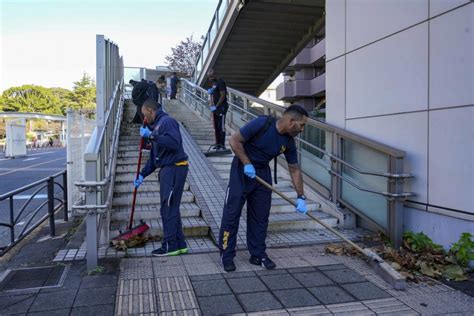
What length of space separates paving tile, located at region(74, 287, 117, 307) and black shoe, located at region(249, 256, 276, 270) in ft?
4.62

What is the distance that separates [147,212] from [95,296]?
2142 mm

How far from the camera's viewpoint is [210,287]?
3.48 metres

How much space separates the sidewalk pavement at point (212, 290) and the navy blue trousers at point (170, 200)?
22cm

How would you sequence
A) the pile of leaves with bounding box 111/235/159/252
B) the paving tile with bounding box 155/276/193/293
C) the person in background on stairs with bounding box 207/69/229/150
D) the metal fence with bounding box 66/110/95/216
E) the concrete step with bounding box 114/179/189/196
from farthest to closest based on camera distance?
the person in background on stairs with bounding box 207/69/229/150 < the metal fence with bounding box 66/110/95/216 < the concrete step with bounding box 114/179/189/196 < the pile of leaves with bounding box 111/235/159/252 < the paving tile with bounding box 155/276/193/293

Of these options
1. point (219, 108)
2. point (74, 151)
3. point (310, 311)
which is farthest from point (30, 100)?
point (310, 311)

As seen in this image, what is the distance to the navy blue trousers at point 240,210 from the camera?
3.93 m

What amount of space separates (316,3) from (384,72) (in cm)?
687

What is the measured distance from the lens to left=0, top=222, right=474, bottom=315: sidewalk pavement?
10.1 feet

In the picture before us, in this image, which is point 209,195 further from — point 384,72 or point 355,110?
point 384,72

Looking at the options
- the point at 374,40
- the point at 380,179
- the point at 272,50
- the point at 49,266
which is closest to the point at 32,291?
the point at 49,266

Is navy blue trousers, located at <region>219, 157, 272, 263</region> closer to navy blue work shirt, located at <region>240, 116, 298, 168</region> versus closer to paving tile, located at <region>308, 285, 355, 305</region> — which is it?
navy blue work shirt, located at <region>240, 116, 298, 168</region>

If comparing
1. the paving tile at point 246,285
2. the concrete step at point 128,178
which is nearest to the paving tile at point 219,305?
the paving tile at point 246,285

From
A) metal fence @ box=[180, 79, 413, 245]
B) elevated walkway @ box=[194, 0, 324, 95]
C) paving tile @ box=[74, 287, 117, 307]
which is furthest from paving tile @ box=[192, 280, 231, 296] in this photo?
elevated walkway @ box=[194, 0, 324, 95]

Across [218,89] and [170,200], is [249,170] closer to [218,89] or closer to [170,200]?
[170,200]
